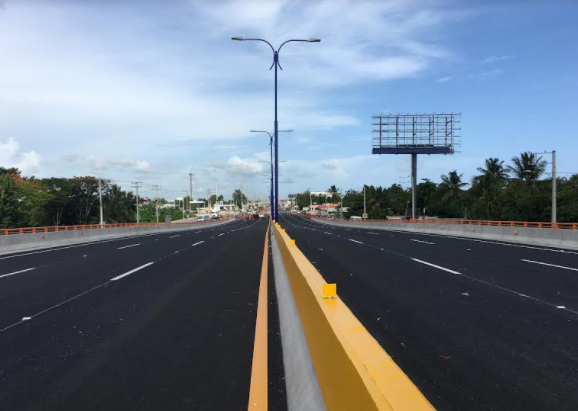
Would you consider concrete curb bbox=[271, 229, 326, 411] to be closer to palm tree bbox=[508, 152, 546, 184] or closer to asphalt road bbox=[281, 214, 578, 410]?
asphalt road bbox=[281, 214, 578, 410]

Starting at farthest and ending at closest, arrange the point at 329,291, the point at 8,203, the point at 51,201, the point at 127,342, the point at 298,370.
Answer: the point at 51,201 < the point at 8,203 < the point at 127,342 < the point at 329,291 < the point at 298,370

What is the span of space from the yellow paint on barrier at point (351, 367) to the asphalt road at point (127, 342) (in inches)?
41.9

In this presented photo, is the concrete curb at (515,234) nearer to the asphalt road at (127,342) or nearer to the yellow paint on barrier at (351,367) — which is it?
the asphalt road at (127,342)

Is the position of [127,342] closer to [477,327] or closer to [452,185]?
[477,327]

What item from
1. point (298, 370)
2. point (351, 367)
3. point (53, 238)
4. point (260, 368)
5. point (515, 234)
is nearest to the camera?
point (351, 367)

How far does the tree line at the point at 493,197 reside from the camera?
65.5 metres

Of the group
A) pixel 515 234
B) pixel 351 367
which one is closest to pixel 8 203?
pixel 515 234

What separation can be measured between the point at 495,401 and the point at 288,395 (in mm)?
1922

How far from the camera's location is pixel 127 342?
6555mm

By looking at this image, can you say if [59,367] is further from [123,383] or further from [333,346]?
[333,346]

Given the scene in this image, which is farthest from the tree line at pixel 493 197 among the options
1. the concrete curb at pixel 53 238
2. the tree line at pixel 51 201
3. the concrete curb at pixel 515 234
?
the tree line at pixel 51 201

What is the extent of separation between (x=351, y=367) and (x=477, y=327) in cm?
507

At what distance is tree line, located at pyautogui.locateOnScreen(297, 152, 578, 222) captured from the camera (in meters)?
65.5

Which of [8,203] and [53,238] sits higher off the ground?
[8,203]
